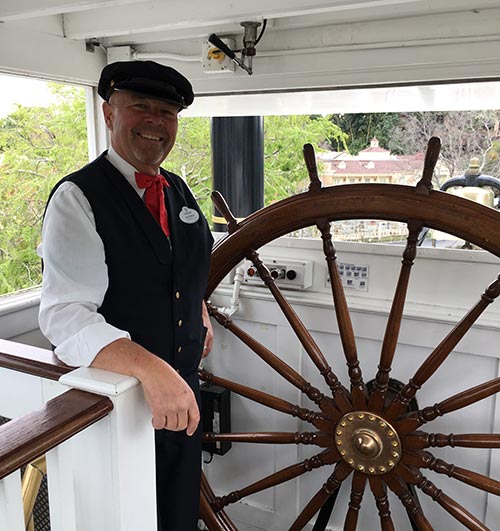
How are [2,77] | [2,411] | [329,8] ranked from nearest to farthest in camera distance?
1. [2,411]
2. [329,8]
3. [2,77]

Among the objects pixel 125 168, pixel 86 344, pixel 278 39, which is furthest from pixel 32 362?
pixel 278 39

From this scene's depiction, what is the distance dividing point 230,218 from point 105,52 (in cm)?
91

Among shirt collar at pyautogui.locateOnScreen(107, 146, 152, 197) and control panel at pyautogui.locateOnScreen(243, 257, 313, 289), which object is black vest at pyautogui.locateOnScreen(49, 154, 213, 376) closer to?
shirt collar at pyautogui.locateOnScreen(107, 146, 152, 197)

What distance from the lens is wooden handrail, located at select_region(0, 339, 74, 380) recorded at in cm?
90

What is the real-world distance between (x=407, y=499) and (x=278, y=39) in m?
1.44

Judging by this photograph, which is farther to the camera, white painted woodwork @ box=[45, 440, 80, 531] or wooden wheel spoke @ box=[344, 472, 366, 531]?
wooden wheel spoke @ box=[344, 472, 366, 531]

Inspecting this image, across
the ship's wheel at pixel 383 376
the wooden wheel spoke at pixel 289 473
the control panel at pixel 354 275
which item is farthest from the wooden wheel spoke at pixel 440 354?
the control panel at pixel 354 275

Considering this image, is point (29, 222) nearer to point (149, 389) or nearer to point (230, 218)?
point (230, 218)

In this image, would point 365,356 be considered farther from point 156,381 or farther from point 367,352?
point 156,381

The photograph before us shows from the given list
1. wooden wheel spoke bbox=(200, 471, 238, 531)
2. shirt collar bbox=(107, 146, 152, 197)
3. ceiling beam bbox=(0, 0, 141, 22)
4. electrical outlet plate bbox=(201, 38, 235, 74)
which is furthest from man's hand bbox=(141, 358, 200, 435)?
electrical outlet plate bbox=(201, 38, 235, 74)

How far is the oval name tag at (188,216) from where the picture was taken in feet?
4.44

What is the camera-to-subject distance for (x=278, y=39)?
68.6 inches

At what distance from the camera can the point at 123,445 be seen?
0.82 m

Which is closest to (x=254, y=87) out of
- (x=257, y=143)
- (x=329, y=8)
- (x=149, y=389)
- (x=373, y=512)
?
(x=257, y=143)
